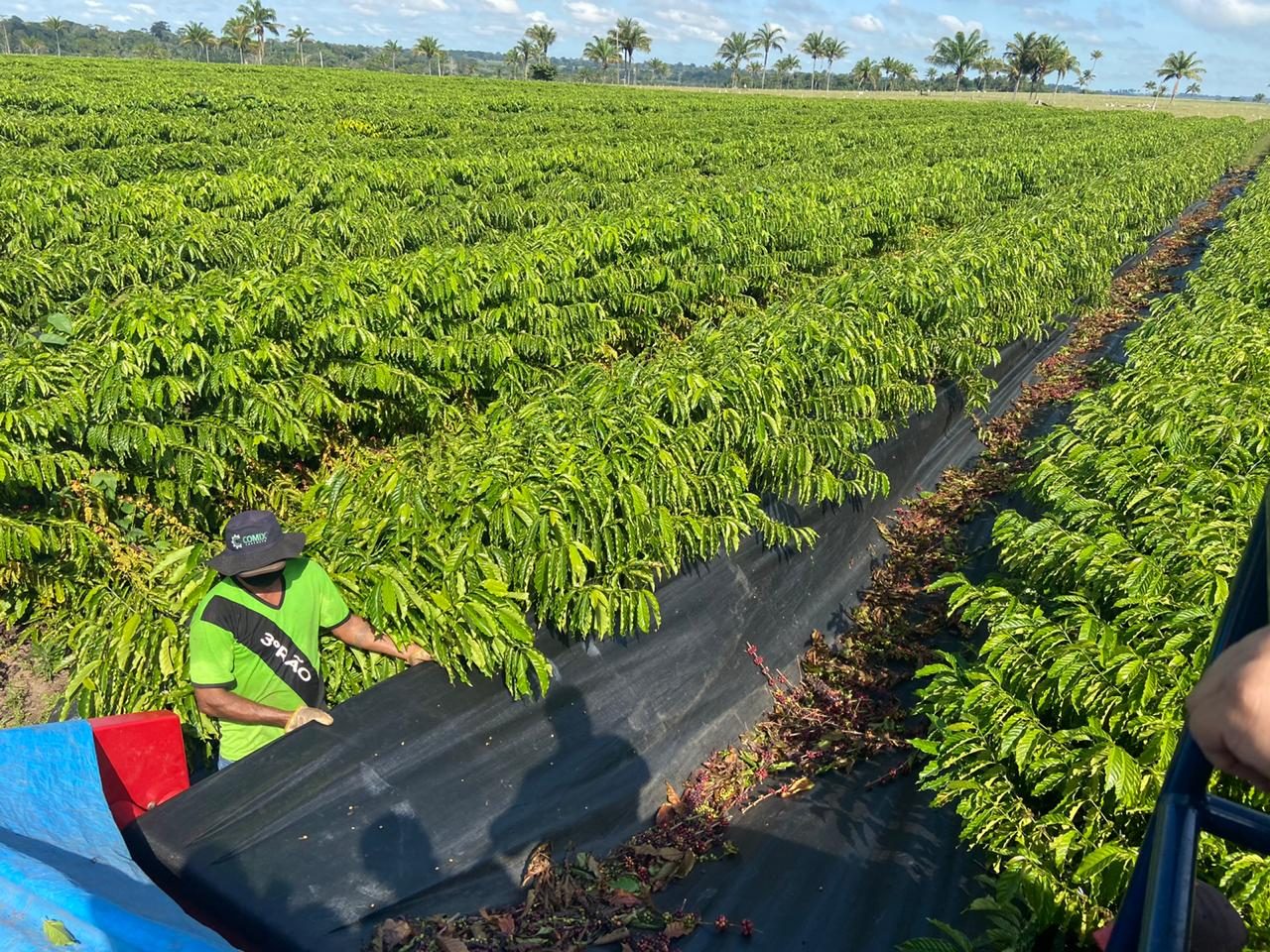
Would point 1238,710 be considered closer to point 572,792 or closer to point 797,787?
point 572,792

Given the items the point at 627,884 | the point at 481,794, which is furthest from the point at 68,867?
the point at 627,884

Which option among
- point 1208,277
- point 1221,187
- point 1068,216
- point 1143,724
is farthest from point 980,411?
point 1221,187

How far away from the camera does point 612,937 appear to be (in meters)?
2.92

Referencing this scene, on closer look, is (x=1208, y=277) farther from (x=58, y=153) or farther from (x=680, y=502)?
(x=58, y=153)

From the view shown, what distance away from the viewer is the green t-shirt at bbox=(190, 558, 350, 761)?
A: 2877 millimetres

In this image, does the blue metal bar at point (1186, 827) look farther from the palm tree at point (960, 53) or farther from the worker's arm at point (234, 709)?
the palm tree at point (960, 53)

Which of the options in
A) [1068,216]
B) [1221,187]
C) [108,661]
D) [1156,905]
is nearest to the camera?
[1156,905]

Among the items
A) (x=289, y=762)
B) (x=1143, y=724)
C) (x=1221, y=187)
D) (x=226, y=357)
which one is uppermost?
(x=1221, y=187)

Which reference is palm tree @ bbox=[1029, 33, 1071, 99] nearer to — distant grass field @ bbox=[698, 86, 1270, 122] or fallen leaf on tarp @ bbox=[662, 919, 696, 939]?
distant grass field @ bbox=[698, 86, 1270, 122]

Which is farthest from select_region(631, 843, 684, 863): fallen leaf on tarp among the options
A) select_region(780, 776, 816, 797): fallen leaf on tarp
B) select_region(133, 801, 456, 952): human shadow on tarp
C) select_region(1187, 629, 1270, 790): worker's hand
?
select_region(1187, 629, 1270, 790): worker's hand

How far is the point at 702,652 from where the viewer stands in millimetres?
4035

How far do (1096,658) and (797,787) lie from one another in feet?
5.14

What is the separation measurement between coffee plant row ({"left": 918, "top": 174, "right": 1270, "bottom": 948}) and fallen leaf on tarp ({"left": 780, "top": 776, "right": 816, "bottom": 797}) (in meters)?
0.60

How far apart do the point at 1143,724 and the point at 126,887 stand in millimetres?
3109
